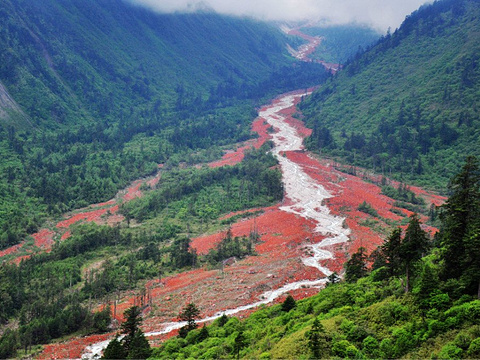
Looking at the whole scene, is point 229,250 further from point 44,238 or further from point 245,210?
point 44,238

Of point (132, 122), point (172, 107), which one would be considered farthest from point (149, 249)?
point (172, 107)

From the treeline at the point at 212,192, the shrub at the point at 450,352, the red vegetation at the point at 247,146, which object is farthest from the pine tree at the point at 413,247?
the red vegetation at the point at 247,146

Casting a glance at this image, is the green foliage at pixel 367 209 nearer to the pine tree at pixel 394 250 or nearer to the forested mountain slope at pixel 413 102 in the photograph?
the forested mountain slope at pixel 413 102

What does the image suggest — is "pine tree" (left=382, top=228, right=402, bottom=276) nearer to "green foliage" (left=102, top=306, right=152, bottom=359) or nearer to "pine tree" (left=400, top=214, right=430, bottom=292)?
"pine tree" (left=400, top=214, right=430, bottom=292)

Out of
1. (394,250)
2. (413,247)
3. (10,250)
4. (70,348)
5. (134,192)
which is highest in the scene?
(413,247)

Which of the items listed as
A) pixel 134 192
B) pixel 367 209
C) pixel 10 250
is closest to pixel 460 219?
pixel 367 209

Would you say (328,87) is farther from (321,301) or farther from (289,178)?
(321,301)
